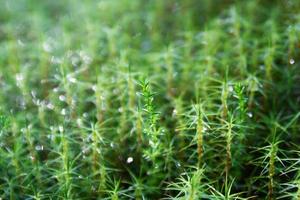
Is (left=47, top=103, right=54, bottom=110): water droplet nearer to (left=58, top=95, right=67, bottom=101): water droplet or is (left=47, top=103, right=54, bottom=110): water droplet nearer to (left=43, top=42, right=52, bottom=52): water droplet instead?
(left=58, top=95, right=67, bottom=101): water droplet

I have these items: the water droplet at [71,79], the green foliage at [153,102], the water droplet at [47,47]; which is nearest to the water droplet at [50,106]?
the green foliage at [153,102]

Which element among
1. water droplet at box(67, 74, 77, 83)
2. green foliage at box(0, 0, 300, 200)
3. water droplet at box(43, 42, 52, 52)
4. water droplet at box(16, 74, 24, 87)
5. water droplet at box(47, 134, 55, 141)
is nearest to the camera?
green foliage at box(0, 0, 300, 200)

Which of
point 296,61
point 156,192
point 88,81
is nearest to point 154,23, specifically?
point 88,81

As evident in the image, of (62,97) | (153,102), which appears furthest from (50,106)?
(153,102)

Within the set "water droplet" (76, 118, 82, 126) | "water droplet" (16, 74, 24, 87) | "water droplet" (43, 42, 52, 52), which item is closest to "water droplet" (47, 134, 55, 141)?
"water droplet" (76, 118, 82, 126)

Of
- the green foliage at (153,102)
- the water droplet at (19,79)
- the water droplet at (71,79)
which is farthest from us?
the water droplet at (19,79)

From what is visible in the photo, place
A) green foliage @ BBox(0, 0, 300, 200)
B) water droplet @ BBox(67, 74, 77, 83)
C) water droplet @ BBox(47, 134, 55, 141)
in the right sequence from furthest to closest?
water droplet @ BBox(67, 74, 77, 83) → water droplet @ BBox(47, 134, 55, 141) → green foliage @ BBox(0, 0, 300, 200)

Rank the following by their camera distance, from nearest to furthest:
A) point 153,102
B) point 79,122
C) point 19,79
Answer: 1. point 79,122
2. point 153,102
3. point 19,79

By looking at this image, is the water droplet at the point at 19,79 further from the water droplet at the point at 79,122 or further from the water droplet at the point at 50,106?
the water droplet at the point at 79,122

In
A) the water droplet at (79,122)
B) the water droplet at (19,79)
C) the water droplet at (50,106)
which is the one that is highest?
the water droplet at (19,79)

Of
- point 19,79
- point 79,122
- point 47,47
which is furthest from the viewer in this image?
point 47,47

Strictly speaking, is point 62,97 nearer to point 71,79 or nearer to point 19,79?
point 71,79
